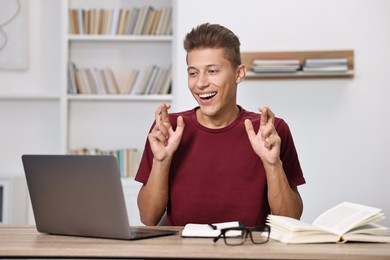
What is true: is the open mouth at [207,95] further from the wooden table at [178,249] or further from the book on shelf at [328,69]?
the book on shelf at [328,69]

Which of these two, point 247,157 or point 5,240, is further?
point 247,157

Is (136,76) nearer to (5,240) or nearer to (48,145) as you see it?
(48,145)

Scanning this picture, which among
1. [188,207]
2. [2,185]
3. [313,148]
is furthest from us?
[2,185]

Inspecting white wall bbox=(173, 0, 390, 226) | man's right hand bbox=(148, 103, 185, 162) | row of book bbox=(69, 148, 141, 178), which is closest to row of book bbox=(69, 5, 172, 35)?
row of book bbox=(69, 148, 141, 178)

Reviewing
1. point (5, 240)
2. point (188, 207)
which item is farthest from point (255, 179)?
point (5, 240)

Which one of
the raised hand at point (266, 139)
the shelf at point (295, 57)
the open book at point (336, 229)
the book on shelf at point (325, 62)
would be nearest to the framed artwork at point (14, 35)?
the shelf at point (295, 57)

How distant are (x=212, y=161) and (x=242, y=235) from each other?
2.53 ft

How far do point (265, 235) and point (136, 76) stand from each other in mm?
3515

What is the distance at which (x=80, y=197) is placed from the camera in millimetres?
2088

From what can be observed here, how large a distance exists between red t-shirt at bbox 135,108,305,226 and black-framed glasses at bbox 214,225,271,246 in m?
0.45

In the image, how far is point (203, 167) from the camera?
272 centimetres

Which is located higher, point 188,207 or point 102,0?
point 102,0

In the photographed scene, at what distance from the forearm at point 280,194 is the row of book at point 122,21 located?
3081 mm

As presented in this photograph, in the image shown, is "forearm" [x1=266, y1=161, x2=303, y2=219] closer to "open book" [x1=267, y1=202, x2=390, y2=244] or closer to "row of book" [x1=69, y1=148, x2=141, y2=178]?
"open book" [x1=267, y1=202, x2=390, y2=244]
